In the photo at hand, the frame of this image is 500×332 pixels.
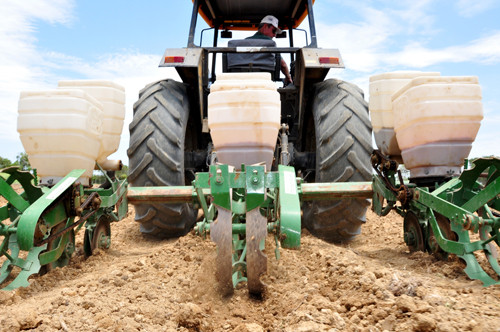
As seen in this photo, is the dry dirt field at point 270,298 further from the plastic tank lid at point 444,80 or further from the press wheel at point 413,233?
the plastic tank lid at point 444,80

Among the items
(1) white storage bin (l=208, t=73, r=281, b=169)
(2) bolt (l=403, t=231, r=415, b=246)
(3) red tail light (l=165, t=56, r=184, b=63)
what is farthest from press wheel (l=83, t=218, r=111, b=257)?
(2) bolt (l=403, t=231, r=415, b=246)

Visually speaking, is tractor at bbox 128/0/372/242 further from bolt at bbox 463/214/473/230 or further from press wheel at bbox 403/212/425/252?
bolt at bbox 463/214/473/230

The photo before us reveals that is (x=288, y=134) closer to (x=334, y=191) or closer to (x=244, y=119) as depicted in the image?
(x=334, y=191)

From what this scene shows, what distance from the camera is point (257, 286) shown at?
2.26 meters

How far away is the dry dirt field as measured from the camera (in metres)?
1.86

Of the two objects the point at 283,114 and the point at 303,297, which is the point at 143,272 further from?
the point at 283,114

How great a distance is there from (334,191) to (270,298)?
1.04 meters

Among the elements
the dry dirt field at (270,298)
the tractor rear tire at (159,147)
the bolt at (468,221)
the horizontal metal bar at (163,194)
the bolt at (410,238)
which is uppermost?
the tractor rear tire at (159,147)

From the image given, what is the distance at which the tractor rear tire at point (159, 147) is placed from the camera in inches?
143

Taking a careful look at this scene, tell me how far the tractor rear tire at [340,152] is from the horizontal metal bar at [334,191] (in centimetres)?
32

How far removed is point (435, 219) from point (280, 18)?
3.51 metres

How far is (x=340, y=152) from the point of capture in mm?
3492

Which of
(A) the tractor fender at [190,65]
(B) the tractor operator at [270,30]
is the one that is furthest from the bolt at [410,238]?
(B) the tractor operator at [270,30]

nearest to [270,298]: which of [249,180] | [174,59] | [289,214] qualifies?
[289,214]
